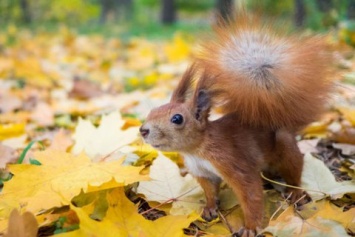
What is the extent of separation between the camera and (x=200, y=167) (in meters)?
1.02

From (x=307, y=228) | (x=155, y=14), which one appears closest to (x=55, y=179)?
(x=307, y=228)

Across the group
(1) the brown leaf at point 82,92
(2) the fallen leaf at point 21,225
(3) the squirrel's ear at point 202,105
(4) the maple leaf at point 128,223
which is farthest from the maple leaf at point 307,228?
(1) the brown leaf at point 82,92

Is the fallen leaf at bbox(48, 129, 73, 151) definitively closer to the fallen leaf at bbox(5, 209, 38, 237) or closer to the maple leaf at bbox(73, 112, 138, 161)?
the maple leaf at bbox(73, 112, 138, 161)

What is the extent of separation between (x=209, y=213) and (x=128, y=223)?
0.77 ft

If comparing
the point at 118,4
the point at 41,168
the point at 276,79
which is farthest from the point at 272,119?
the point at 118,4

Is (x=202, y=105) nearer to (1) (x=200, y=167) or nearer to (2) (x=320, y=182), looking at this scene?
(1) (x=200, y=167)

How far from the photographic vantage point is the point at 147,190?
1050 millimetres

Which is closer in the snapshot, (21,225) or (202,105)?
(21,225)

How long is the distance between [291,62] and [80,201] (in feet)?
1.81

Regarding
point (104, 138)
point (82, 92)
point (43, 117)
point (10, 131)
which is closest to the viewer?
point (104, 138)

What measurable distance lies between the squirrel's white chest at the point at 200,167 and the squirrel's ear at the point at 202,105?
0.31ft

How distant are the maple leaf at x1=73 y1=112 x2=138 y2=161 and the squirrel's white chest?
0.26 m

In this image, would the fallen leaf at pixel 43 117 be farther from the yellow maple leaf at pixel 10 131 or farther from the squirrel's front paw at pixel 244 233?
the squirrel's front paw at pixel 244 233

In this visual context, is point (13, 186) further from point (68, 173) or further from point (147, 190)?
point (147, 190)
